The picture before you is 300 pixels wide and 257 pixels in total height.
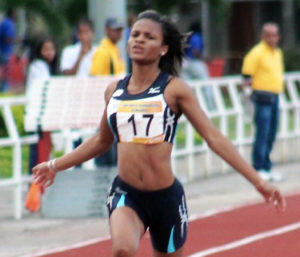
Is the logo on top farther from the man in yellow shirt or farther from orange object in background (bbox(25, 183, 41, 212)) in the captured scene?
the man in yellow shirt

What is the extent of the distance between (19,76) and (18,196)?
15717 mm

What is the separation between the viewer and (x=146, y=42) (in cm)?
747

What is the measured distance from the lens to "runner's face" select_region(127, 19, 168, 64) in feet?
24.5

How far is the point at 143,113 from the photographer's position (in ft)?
24.3

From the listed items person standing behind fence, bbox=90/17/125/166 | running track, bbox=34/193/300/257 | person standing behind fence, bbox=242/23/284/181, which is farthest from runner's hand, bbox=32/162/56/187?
person standing behind fence, bbox=242/23/284/181

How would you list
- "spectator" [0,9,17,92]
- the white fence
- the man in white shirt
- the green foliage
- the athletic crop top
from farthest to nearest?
the green foliage, "spectator" [0,9,17,92], the white fence, the man in white shirt, the athletic crop top

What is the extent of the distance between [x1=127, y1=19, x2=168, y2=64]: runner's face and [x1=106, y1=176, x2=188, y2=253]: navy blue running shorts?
756mm

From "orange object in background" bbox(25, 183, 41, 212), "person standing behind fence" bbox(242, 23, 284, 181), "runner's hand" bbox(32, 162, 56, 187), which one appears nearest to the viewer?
"runner's hand" bbox(32, 162, 56, 187)

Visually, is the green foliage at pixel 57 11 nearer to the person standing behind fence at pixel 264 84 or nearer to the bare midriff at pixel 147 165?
the person standing behind fence at pixel 264 84

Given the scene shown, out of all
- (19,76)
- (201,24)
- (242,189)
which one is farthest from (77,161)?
(201,24)

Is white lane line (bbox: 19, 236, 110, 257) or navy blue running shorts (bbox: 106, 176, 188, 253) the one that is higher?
navy blue running shorts (bbox: 106, 176, 188, 253)

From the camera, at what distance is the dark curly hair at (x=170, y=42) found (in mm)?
7590

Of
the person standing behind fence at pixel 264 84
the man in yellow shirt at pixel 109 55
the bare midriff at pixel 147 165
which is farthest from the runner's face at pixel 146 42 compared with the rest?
the person standing behind fence at pixel 264 84

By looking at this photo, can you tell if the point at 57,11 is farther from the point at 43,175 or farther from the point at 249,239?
the point at 43,175
